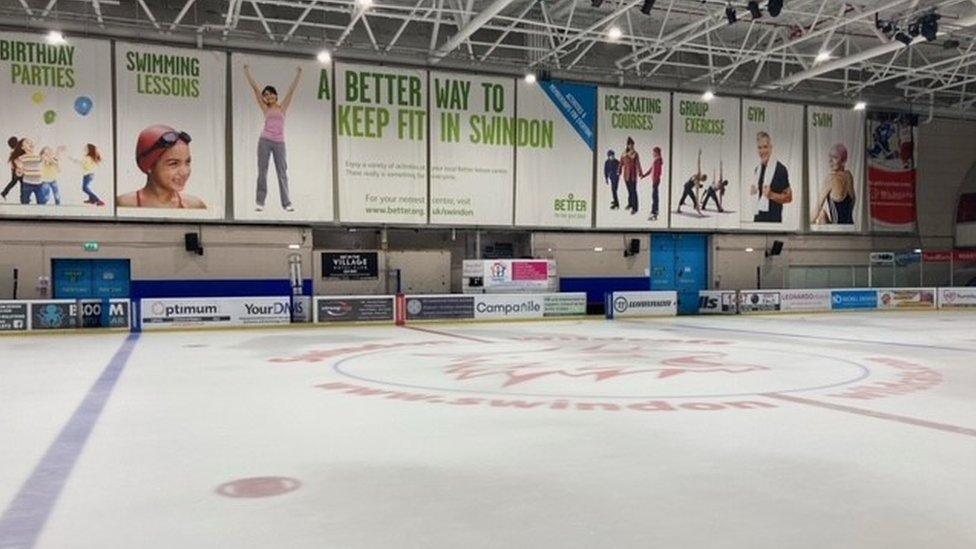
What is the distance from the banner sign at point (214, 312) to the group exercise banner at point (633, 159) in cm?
Answer: 1248

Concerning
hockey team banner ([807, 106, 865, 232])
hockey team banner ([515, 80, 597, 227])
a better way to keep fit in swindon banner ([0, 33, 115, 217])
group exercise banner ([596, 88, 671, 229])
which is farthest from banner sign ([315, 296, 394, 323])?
hockey team banner ([807, 106, 865, 232])

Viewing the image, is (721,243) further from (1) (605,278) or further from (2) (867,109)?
(2) (867,109)

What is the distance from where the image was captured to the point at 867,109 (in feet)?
113

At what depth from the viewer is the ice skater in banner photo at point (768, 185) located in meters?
32.4

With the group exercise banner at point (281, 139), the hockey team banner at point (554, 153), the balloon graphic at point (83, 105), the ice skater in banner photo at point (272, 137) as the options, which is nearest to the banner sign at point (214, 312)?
the group exercise banner at point (281, 139)

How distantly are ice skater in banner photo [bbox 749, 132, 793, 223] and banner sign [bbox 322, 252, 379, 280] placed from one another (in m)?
15.6

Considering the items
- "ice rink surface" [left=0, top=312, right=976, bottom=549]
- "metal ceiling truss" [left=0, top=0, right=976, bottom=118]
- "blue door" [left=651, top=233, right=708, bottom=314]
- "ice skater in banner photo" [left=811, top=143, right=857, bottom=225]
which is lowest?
"ice rink surface" [left=0, top=312, right=976, bottom=549]

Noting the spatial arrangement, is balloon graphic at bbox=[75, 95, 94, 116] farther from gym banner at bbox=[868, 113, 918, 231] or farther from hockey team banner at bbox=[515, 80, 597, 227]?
gym banner at bbox=[868, 113, 918, 231]

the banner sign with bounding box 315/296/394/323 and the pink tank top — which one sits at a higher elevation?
the pink tank top

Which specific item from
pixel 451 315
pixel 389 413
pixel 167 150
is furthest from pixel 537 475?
pixel 167 150

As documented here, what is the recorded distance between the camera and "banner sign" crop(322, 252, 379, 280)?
27.3 m

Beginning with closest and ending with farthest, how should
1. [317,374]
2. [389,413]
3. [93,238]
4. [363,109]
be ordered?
[389,413] < [317,374] < [93,238] < [363,109]

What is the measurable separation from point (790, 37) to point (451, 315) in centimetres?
1547

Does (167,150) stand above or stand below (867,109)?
below
